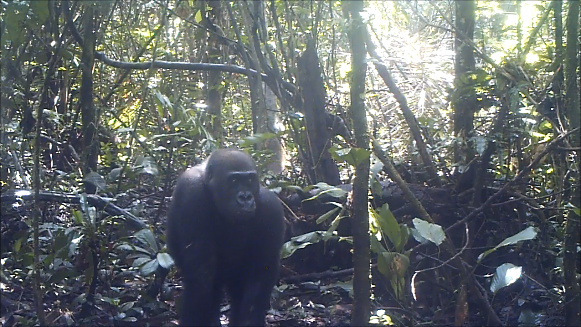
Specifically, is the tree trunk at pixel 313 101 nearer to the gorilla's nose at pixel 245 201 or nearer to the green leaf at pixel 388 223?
the gorilla's nose at pixel 245 201

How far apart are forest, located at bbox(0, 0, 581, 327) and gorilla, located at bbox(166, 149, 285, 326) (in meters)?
0.02

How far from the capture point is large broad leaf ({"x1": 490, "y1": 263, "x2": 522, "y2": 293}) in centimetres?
370

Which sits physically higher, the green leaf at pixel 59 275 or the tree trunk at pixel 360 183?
the tree trunk at pixel 360 183

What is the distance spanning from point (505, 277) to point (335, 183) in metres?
2.08

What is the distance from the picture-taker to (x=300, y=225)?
18.1 feet

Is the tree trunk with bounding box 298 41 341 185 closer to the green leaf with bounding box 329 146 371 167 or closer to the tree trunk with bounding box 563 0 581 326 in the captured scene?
the green leaf with bounding box 329 146 371 167

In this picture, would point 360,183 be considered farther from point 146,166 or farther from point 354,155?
point 146,166

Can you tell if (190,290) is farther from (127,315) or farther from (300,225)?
(300,225)

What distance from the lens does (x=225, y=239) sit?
438cm

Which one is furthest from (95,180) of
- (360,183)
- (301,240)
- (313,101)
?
(360,183)

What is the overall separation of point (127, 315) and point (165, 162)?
76.6 inches

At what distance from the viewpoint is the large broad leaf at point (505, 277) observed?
3.70m

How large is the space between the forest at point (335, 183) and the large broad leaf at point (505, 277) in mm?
13

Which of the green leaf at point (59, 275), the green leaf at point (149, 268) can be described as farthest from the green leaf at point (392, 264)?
the green leaf at point (59, 275)
